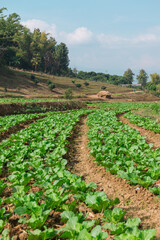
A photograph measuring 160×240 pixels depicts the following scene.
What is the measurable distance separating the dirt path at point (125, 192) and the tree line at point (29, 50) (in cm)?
5069

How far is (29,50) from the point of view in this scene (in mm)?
70812

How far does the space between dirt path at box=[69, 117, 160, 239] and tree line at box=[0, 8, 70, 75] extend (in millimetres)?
50686

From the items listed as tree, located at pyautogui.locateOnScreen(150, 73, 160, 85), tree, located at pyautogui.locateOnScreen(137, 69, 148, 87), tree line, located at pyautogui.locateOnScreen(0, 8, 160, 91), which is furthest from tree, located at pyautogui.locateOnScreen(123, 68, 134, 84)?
tree line, located at pyautogui.locateOnScreen(0, 8, 160, 91)

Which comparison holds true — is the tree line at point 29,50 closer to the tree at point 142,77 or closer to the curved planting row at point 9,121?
the curved planting row at point 9,121

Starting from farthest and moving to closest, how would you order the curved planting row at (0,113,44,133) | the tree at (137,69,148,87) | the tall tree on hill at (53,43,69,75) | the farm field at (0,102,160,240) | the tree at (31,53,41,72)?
the tree at (137,69,148,87) < the tall tree on hill at (53,43,69,75) < the tree at (31,53,41,72) < the curved planting row at (0,113,44,133) < the farm field at (0,102,160,240)

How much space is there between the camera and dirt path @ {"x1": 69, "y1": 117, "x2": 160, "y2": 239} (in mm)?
3997

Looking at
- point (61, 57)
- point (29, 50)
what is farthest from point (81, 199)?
point (61, 57)

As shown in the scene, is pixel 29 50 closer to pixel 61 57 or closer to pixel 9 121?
pixel 61 57

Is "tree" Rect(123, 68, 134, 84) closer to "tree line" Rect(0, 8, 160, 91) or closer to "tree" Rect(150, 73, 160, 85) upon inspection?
"tree" Rect(150, 73, 160, 85)

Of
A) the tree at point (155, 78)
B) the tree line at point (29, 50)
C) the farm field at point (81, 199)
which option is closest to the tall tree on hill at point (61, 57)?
the tree line at point (29, 50)

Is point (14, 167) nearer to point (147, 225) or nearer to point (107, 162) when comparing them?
point (107, 162)

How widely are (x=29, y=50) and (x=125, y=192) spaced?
241ft

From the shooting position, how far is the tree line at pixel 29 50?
59338 millimetres

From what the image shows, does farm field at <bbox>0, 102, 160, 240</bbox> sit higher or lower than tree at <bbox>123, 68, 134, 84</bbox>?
lower
